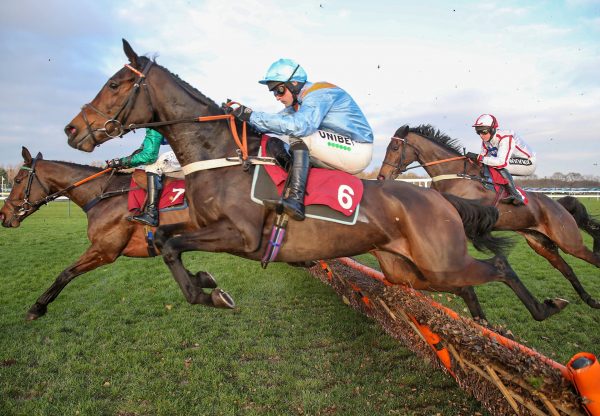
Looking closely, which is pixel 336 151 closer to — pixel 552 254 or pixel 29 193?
pixel 29 193

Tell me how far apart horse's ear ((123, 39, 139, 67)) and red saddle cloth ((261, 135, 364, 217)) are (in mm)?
1173

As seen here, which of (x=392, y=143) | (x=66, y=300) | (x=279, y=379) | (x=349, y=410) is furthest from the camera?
(x=392, y=143)

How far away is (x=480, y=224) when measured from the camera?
Result: 4.05 metres

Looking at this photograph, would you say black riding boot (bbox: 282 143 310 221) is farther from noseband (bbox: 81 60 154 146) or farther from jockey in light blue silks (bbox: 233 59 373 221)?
noseband (bbox: 81 60 154 146)

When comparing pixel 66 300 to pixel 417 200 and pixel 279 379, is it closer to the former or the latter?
pixel 279 379

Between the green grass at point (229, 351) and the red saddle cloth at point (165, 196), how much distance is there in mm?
1445

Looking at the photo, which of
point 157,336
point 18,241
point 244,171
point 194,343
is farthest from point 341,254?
point 18,241

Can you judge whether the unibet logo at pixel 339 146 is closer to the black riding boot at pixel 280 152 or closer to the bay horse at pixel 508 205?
the black riding boot at pixel 280 152

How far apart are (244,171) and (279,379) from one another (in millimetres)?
1827

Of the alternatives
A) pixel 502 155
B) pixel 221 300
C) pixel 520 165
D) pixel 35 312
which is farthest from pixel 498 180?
pixel 35 312

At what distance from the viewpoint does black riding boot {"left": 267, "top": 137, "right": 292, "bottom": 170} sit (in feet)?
11.3

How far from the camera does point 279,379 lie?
12.7 ft

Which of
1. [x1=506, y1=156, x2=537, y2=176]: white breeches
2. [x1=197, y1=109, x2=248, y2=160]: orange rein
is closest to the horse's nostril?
[x1=197, y1=109, x2=248, y2=160]: orange rein

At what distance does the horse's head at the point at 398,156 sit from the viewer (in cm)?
712
